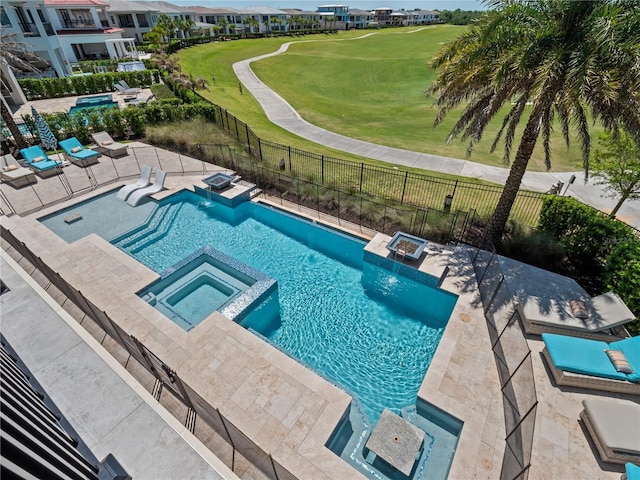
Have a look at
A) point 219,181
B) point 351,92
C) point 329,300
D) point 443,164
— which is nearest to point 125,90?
point 351,92

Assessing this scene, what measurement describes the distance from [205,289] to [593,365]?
35.1 ft

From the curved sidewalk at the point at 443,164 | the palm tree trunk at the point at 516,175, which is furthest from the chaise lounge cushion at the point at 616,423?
the curved sidewalk at the point at 443,164

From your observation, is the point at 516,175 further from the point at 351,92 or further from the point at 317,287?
the point at 351,92

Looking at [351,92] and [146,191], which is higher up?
[146,191]

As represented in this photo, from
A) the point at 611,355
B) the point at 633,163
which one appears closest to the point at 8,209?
the point at 611,355

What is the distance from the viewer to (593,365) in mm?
6898

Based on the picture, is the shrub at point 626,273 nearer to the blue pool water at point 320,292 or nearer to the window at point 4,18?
the blue pool water at point 320,292

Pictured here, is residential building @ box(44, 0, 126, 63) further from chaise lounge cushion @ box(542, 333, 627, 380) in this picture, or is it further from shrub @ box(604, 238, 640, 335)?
shrub @ box(604, 238, 640, 335)

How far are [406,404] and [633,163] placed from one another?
12055mm

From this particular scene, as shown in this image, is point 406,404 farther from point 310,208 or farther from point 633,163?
point 633,163

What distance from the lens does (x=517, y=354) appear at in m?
6.74

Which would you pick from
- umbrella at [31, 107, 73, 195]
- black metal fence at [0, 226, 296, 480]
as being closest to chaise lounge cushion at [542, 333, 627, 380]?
black metal fence at [0, 226, 296, 480]

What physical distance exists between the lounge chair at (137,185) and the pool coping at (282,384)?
652 centimetres

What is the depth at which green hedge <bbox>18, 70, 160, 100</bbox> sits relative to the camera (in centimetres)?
3081
